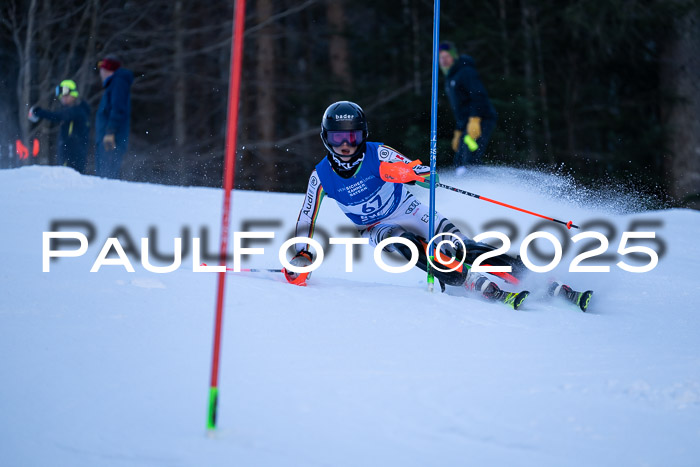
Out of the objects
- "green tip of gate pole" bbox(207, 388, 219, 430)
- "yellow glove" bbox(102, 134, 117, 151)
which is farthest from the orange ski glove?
"yellow glove" bbox(102, 134, 117, 151)

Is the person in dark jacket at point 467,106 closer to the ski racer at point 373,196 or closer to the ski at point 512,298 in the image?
the ski racer at point 373,196

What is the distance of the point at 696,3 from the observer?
41.3 feet

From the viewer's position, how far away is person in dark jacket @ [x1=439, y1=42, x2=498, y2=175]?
898 centimetres

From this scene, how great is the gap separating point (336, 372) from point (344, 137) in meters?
2.18

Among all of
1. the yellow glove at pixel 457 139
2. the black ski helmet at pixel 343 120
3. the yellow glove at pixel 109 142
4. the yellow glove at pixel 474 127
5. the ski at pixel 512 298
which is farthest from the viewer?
the yellow glove at pixel 109 142


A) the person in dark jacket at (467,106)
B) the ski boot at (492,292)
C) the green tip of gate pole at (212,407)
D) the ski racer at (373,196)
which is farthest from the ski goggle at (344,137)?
the person in dark jacket at (467,106)

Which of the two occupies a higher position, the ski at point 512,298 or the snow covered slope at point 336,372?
the ski at point 512,298

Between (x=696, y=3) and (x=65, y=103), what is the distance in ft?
33.4

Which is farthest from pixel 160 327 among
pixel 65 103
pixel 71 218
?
pixel 65 103

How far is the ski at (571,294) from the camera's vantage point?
4.98 m

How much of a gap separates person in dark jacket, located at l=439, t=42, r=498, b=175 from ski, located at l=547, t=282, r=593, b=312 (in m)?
3.98

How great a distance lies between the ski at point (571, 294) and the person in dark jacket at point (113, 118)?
6.40 meters

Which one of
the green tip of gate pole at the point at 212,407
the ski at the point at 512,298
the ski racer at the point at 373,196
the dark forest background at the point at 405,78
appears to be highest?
the dark forest background at the point at 405,78

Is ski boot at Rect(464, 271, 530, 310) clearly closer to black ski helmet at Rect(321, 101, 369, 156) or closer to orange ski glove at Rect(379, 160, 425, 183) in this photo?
orange ski glove at Rect(379, 160, 425, 183)
